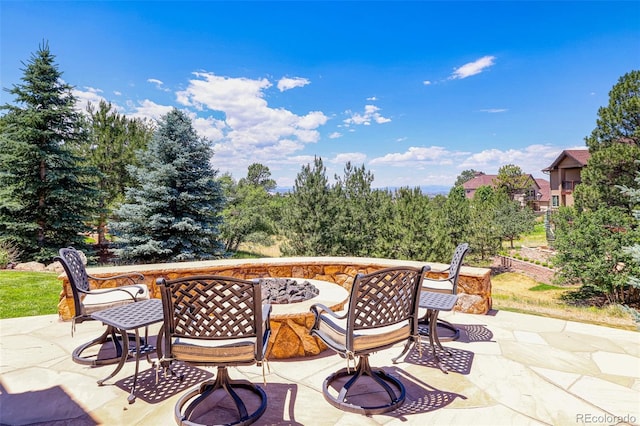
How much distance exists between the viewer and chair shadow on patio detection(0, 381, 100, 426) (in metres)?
1.92

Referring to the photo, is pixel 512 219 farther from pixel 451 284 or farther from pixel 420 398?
pixel 420 398

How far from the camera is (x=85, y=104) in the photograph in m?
15.2

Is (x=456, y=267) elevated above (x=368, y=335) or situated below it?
above

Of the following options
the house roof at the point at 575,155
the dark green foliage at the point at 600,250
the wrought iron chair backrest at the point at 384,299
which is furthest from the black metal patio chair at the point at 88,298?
the house roof at the point at 575,155

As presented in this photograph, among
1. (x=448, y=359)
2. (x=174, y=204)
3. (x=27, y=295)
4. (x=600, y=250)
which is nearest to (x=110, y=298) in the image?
(x=448, y=359)

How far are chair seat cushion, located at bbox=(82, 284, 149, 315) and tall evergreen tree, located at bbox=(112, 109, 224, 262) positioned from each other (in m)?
6.13

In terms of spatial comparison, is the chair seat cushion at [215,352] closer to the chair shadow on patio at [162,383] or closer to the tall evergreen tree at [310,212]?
the chair shadow on patio at [162,383]

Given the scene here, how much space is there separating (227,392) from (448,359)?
78.0 inches

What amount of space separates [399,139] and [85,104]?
1783cm

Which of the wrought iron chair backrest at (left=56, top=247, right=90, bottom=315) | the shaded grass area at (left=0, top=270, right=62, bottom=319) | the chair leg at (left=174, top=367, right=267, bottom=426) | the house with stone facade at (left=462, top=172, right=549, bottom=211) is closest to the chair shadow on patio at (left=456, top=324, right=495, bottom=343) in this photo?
the chair leg at (left=174, top=367, right=267, bottom=426)

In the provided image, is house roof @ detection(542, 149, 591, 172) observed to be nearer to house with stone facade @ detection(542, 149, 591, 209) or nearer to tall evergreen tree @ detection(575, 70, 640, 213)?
house with stone facade @ detection(542, 149, 591, 209)

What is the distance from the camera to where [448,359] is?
9.32 feet

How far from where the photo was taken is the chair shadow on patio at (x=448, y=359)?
2.67 m

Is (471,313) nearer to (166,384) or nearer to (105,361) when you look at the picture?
(166,384)
